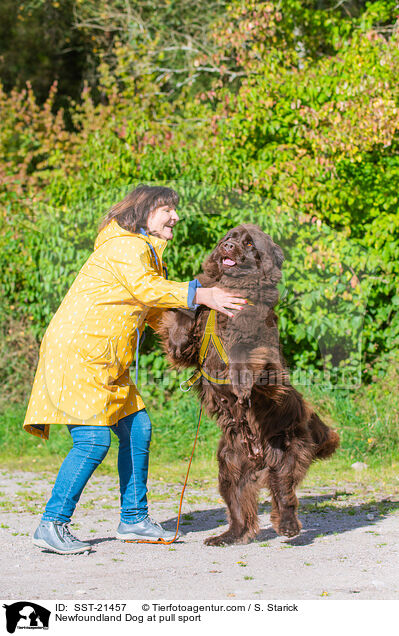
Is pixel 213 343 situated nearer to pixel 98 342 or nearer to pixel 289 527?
pixel 98 342

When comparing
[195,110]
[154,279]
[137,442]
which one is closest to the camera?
[154,279]

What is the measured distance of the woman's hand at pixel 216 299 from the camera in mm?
4164

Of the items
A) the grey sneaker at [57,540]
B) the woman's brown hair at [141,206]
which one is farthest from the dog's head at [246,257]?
the grey sneaker at [57,540]

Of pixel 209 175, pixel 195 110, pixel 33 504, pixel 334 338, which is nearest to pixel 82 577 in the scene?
pixel 33 504

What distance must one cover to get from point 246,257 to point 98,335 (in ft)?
3.13

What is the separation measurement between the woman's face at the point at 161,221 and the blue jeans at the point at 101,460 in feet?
3.61

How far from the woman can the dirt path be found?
402mm

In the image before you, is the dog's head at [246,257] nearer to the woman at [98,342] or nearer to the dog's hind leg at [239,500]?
the woman at [98,342]

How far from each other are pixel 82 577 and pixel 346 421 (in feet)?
14.9

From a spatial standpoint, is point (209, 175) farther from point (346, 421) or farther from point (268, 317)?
point (268, 317)

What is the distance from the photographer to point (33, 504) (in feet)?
19.7
